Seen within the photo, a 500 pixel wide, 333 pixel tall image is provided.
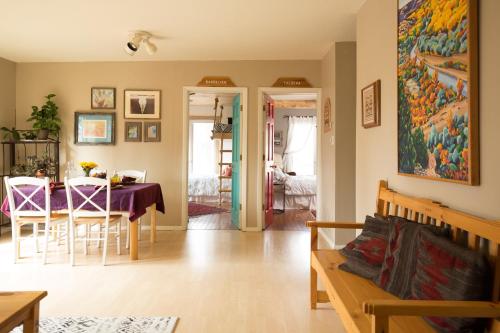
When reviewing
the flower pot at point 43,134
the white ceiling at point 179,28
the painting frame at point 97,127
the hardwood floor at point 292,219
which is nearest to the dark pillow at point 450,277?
the white ceiling at point 179,28

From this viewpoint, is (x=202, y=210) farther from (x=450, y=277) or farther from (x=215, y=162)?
(x=450, y=277)

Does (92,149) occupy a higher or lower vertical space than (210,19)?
lower

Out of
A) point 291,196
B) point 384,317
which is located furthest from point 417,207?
point 291,196

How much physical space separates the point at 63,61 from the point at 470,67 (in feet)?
17.9

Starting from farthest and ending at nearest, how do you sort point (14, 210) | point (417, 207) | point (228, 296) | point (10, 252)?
point (10, 252) < point (14, 210) < point (228, 296) < point (417, 207)

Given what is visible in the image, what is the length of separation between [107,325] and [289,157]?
7745mm

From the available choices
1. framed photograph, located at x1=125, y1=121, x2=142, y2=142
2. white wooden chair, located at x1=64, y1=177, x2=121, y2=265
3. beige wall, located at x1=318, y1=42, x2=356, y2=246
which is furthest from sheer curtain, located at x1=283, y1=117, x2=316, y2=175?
white wooden chair, located at x1=64, y1=177, x2=121, y2=265

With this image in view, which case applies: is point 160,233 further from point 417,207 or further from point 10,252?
point 417,207

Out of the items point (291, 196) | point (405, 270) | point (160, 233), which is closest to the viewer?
point (405, 270)

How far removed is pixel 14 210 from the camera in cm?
366

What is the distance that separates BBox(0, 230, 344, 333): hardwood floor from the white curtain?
5634 millimetres

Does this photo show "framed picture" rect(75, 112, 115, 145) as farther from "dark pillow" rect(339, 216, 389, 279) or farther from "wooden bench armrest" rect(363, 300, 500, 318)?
"wooden bench armrest" rect(363, 300, 500, 318)

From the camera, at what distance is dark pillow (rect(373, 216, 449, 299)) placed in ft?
5.50

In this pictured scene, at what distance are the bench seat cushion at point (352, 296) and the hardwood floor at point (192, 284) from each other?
16.9 inches
